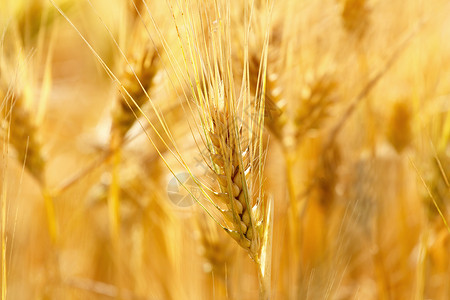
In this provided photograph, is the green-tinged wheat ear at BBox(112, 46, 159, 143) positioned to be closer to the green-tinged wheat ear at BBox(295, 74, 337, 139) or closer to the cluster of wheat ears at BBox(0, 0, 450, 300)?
the cluster of wheat ears at BBox(0, 0, 450, 300)

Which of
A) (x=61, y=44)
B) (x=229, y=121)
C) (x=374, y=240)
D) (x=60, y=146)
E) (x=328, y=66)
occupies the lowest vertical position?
(x=374, y=240)

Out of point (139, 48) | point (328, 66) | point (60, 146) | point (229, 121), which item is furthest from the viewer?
point (60, 146)

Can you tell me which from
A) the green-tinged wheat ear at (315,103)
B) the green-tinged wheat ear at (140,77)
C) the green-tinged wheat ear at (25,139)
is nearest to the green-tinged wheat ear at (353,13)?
the green-tinged wheat ear at (315,103)

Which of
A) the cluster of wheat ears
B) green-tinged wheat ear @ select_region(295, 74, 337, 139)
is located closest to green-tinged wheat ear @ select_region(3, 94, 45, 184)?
the cluster of wheat ears

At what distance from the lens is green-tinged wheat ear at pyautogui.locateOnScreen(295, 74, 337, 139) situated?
2.80 ft

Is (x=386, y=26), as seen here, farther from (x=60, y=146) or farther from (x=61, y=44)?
(x=61, y=44)

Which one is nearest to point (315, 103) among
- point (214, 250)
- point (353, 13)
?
point (353, 13)

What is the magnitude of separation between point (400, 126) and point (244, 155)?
55 centimetres

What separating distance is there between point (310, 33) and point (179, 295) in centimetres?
56

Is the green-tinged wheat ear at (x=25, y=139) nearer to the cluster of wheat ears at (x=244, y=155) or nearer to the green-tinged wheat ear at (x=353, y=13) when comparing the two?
the cluster of wheat ears at (x=244, y=155)

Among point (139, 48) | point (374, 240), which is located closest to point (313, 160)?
point (374, 240)

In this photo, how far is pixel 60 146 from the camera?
5.30 ft

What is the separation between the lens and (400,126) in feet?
3.23

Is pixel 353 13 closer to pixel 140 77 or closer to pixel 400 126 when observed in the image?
pixel 400 126
